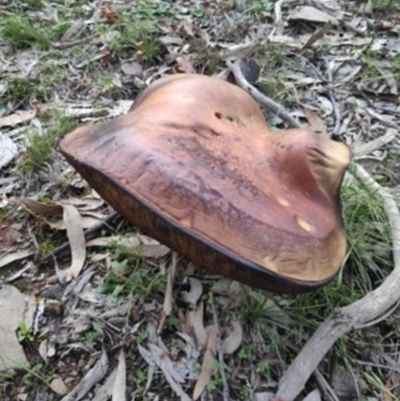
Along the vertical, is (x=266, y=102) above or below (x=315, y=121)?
above

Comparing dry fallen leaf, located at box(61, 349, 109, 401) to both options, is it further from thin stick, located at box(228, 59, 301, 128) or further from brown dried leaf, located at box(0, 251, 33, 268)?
thin stick, located at box(228, 59, 301, 128)

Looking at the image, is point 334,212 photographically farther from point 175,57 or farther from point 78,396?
point 175,57

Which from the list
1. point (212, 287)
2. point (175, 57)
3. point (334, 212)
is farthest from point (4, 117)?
point (334, 212)

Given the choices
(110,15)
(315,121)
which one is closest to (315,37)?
(315,121)

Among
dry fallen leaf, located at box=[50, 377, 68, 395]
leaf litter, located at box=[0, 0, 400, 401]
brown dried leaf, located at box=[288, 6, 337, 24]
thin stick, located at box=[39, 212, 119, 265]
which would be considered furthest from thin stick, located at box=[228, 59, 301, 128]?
dry fallen leaf, located at box=[50, 377, 68, 395]

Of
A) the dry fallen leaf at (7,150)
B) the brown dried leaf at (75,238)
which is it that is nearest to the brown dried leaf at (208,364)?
the brown dried leaf at (75,238)

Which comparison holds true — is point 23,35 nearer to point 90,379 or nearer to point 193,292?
point 193,292

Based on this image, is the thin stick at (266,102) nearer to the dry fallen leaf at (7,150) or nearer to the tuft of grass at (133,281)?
the tuft of grass at (133,281)
